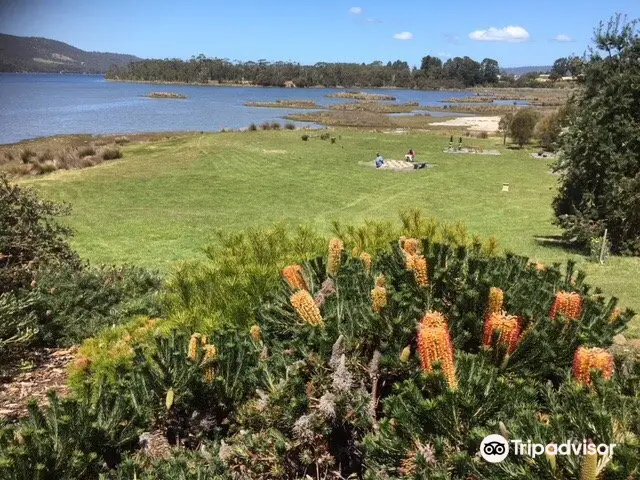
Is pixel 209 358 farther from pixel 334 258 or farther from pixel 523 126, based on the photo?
pixel 523 126

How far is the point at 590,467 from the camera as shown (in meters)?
1.96

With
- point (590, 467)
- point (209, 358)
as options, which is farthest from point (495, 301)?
point (209, 358)

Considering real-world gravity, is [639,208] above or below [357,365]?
below

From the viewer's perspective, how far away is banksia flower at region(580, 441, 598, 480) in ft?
6.43

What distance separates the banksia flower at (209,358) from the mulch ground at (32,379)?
6.74 ft

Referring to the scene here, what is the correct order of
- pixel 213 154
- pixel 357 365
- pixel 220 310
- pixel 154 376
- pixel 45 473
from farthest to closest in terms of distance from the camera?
pixel 213 154
pixel 220 310
pixel 154 376
pixel 357 365
pixel 45 473

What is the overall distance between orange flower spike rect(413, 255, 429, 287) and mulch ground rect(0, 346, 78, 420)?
327 cm

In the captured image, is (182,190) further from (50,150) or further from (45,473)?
(45,473)

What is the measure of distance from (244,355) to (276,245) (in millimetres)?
2490

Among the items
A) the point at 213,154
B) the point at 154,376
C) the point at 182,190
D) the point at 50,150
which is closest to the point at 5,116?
the point at 50,150

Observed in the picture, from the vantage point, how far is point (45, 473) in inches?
107

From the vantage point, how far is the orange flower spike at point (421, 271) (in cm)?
346

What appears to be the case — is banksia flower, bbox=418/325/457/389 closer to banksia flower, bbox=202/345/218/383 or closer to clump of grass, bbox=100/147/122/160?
banksia flower, bbox=202/345/218/383

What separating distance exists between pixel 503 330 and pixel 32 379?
180 inches
